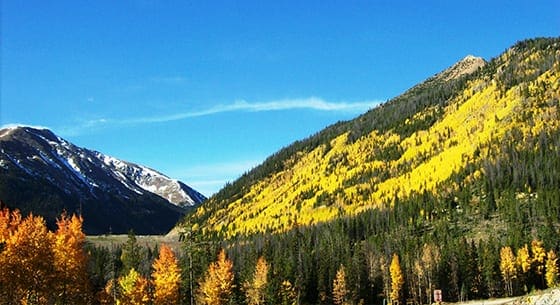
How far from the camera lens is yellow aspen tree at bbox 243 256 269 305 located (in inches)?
4906

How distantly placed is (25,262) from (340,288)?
91885 mm

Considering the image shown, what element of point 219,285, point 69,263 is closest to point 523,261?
point 219,285

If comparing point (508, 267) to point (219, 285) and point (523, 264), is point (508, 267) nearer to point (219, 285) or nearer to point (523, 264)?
point (523, 264)

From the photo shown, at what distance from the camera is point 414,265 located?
147125mm

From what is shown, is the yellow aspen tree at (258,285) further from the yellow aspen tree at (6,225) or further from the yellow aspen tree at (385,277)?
the yellow aspen tree at (6,225)

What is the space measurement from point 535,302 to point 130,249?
9084 centimetres

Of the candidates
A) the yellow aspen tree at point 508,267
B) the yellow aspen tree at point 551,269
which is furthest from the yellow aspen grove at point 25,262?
the yellow aspen tree at point 551,269

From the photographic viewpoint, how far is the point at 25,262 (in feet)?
200

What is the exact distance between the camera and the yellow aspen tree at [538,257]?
148m

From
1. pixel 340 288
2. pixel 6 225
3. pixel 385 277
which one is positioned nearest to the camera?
pixel 6 225

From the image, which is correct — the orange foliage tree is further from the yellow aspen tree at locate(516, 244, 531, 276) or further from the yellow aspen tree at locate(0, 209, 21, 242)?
the yellow aspen tree at locate(516, 244, 531, 276)

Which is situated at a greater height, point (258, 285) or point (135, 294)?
point (135, 294)

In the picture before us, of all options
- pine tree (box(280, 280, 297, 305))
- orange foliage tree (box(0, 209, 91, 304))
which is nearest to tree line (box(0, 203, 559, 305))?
pine tree (box(280, 280, 297, 305))

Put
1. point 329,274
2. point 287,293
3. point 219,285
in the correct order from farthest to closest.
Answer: point 329,274 < point 287,293 < point 219,285
